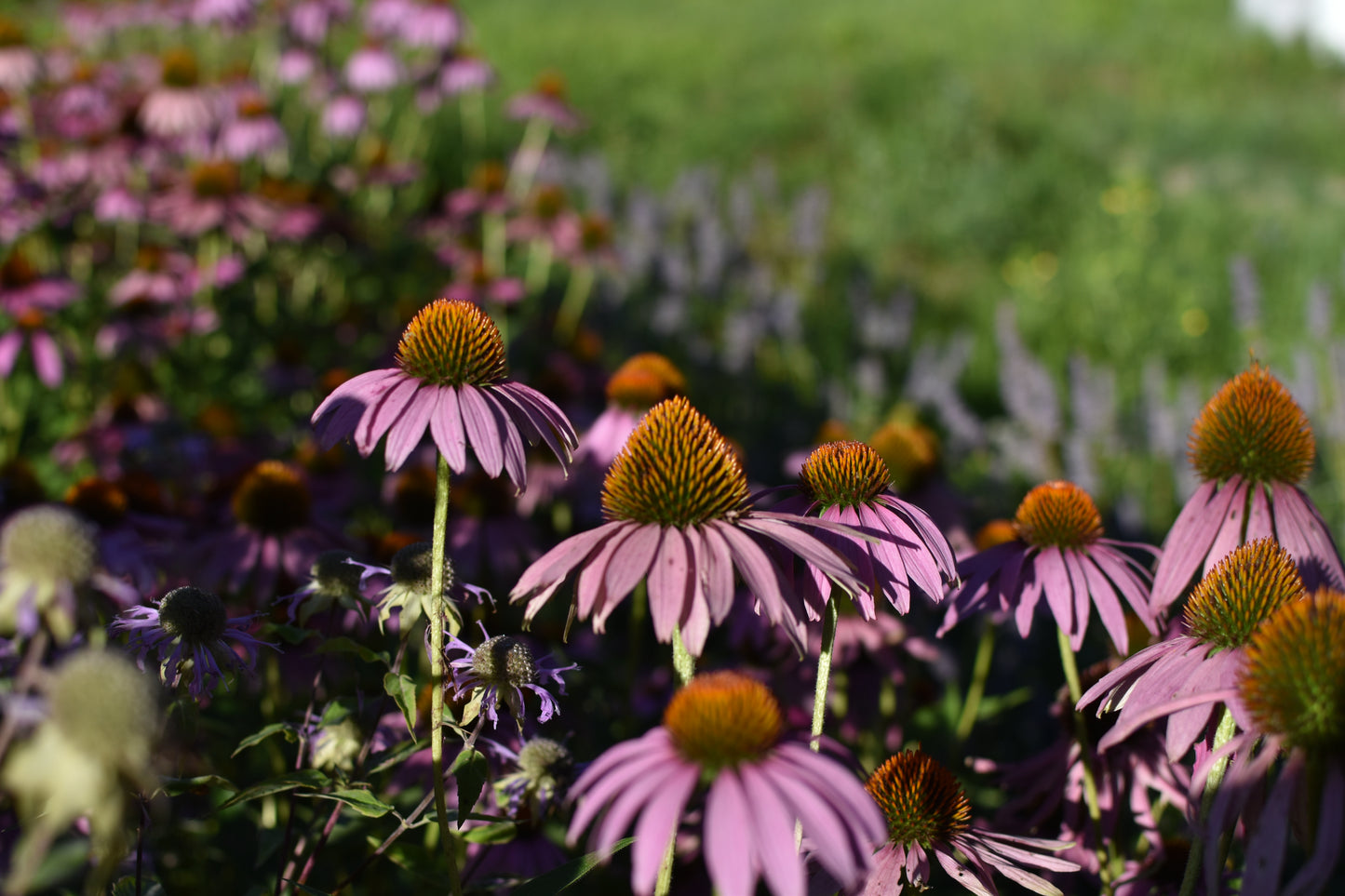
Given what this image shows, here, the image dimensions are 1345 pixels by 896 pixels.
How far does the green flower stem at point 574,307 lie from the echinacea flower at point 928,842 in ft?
11.8

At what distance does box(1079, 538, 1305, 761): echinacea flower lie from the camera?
110 centimetres

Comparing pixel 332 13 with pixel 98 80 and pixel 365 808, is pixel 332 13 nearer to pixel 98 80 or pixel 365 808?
pixel 98 80

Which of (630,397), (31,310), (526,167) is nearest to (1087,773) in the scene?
(630,397)

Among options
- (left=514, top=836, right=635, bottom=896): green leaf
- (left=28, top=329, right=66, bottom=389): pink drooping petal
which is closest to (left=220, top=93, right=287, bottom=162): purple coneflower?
(left=28, top=329, right=66, bottom=389): pink drooping petal

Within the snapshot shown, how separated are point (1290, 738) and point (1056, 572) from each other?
533 millimetres

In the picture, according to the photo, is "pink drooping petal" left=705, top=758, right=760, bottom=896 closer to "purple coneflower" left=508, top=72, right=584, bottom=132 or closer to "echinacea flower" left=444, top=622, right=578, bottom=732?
"echinacea flower" left=444, top=622, right=578, bottom=732

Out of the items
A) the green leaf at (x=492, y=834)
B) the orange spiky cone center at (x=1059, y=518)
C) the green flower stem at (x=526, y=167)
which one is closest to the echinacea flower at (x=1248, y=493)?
the orange spiky cone center at (x=1059, y=518)

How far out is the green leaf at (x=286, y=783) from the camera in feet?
3.70

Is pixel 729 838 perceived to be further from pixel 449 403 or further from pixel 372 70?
pixel 372 70

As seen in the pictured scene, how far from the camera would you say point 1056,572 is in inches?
57.9

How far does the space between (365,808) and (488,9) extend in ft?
39.9

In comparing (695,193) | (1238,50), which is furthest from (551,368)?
(1238,50)

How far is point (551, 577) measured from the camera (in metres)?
1.08

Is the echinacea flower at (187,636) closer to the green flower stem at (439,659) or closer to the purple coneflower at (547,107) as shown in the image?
the green flower stem at (439,659)
